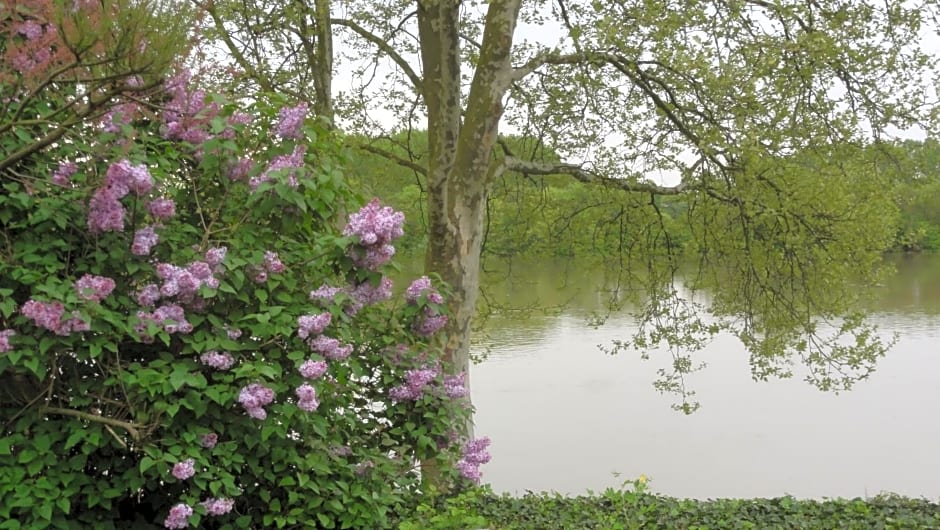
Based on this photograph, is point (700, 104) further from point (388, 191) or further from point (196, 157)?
point (196, 157)

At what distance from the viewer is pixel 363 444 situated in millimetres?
3852

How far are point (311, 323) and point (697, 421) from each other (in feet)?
41.4

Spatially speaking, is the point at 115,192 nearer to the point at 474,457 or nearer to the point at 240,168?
the point at 240,168

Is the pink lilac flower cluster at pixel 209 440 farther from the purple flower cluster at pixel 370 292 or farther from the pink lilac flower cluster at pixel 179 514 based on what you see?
the purple flower cluster at pixel 370 292

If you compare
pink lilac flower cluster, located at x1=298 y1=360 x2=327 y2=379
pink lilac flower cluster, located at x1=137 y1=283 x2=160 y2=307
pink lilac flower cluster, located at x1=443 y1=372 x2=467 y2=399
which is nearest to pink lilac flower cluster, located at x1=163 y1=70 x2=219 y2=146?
pink lilac flower cluster, located at x1=137 y1=283 x2=160 y2=307

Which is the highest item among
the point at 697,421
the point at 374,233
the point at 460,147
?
the point at 460,147

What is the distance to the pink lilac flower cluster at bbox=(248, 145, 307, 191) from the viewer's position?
3289mm

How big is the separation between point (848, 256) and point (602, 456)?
6291mm

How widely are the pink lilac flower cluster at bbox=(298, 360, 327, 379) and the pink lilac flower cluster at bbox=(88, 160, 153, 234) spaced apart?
82 centimetres

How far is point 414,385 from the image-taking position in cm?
389

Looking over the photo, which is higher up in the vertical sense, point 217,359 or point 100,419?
point 217,359

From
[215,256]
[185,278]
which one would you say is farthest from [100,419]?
[215,256]

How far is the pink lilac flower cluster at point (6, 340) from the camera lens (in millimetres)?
2887

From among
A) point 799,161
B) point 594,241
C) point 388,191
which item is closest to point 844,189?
point 799,161
